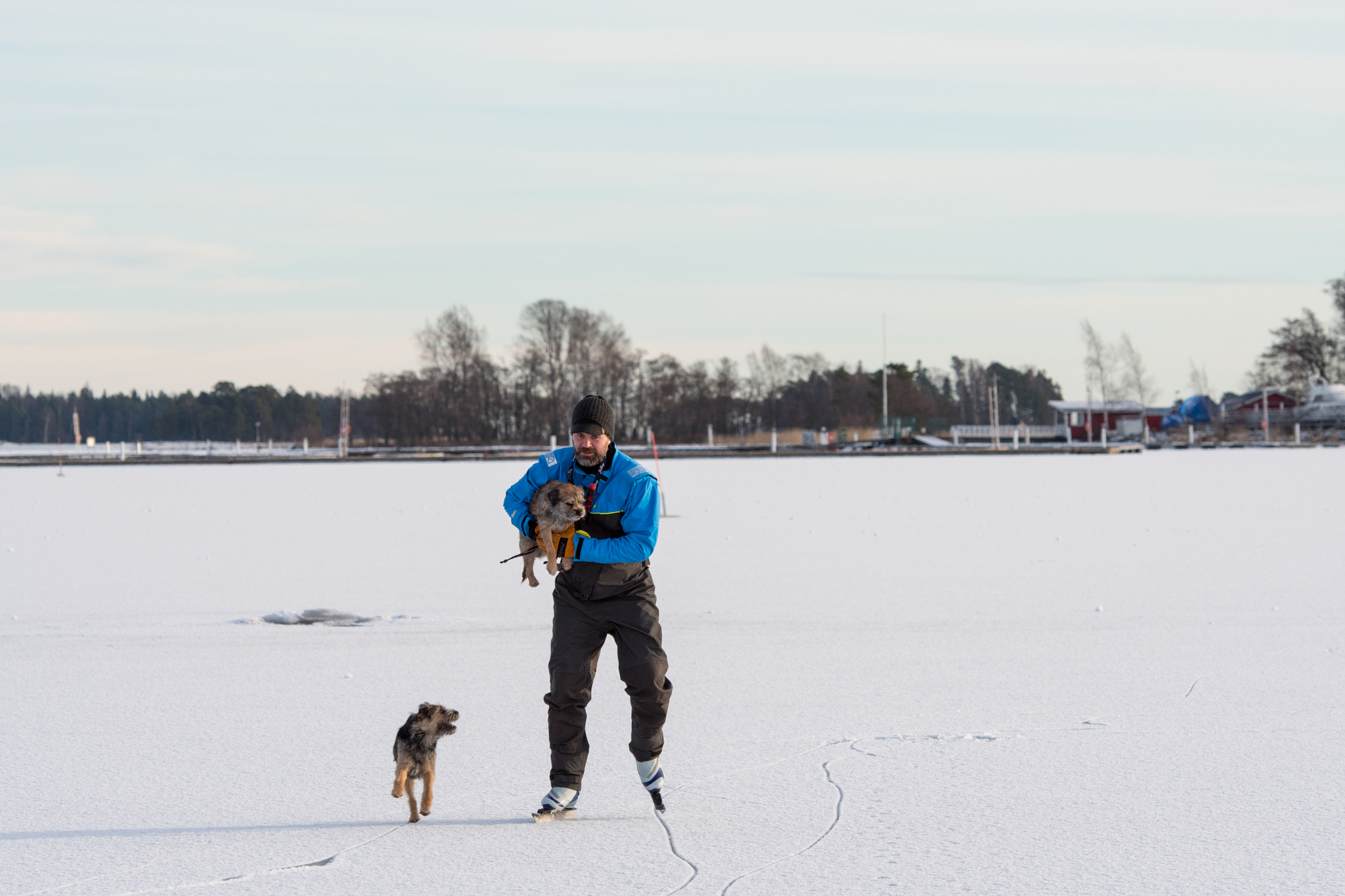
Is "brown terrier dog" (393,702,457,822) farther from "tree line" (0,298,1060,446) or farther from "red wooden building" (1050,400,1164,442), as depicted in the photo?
"red wooden building" (1050,400,1164,442)

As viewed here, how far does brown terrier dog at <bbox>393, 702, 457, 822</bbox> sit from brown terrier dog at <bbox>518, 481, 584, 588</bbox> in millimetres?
615

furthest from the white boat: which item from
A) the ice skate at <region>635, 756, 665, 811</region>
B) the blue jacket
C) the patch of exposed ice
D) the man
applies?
the blue jacket

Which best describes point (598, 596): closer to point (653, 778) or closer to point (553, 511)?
point (553, 511)

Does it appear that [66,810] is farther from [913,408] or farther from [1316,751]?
[913,408]

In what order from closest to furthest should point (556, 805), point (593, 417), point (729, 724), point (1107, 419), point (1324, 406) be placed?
point (593, 417), point (556, 805), point (729, 724), point (1324, 406), point (1107, 419)

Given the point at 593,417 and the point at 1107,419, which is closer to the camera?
the point at 593,417

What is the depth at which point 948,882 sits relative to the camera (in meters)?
3.92

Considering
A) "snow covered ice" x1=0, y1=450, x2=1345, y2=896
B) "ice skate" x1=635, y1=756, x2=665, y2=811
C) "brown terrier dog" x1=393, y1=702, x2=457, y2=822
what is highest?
"brown terrier dog" x1=393, y1=702, x2=457, y2=822

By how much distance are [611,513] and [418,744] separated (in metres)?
1.06

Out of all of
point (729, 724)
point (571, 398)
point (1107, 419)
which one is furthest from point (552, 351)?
point (729, 724)

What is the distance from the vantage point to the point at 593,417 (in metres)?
4.40

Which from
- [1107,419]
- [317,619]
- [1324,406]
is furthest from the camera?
[1107,419]

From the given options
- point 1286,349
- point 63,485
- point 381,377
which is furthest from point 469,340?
point 1286,349

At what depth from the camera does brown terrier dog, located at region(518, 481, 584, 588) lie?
4266 millimetres
